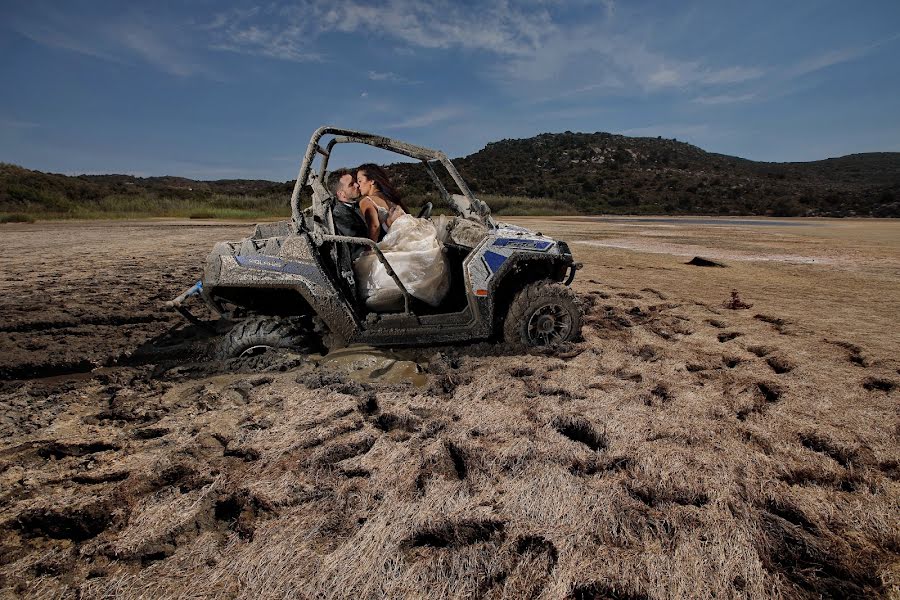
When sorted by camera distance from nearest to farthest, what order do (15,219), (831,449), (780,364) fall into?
(831,449)
(780,364)
(15,219)

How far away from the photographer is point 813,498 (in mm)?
1987

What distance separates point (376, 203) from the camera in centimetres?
399

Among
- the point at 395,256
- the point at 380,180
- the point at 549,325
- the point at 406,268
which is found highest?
the point at 380,180

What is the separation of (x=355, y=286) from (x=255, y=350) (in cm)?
93

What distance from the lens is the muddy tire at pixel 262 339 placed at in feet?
11.9

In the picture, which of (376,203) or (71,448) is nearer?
(71,448)

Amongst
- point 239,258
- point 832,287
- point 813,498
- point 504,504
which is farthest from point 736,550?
point 832,287

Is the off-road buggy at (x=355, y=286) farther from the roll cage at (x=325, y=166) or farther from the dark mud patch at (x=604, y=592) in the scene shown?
the dark mud patch at (x=604, y=592)

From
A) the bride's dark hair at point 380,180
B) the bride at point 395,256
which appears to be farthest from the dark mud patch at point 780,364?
the bride's dark hair at point 380,180

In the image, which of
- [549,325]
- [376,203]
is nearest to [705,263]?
[549,325]

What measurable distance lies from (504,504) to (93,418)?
8.19ft

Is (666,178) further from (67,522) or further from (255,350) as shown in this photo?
(67,522)

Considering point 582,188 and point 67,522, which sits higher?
point 582,188

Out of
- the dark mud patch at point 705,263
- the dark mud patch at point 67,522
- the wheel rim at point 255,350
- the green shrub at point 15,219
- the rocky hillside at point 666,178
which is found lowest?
the dark mud patch at point 67,522
